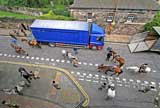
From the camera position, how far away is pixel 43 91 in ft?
51.8

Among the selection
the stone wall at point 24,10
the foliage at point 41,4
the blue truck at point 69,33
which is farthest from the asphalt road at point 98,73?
the foliage at point 41,4

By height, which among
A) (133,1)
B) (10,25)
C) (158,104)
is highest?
(133,1)

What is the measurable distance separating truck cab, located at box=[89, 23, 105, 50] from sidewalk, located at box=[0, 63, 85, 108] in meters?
5.39

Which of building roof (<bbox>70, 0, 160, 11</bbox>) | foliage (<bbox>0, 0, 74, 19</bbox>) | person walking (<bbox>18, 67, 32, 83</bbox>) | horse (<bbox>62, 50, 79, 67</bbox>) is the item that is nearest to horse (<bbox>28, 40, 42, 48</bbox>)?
horse (<bbox>62, 50, 79, 67</bbox>)

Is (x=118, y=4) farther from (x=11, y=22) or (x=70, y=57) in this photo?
(x=11, y=22)

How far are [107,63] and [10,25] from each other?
13.7m

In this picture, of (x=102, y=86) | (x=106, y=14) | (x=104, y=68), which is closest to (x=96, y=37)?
(x=104, y=68)

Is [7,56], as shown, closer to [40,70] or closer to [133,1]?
[40,70]

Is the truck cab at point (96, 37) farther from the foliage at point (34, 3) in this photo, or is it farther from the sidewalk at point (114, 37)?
the foliage at point (34, 3)

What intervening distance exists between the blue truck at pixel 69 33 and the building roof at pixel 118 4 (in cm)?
671

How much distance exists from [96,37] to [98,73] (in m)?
4.57

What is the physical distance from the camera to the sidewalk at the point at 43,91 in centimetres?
1477

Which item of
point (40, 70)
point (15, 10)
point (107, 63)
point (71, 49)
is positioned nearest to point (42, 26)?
point (71, 49)

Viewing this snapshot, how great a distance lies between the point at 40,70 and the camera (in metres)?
18.2
